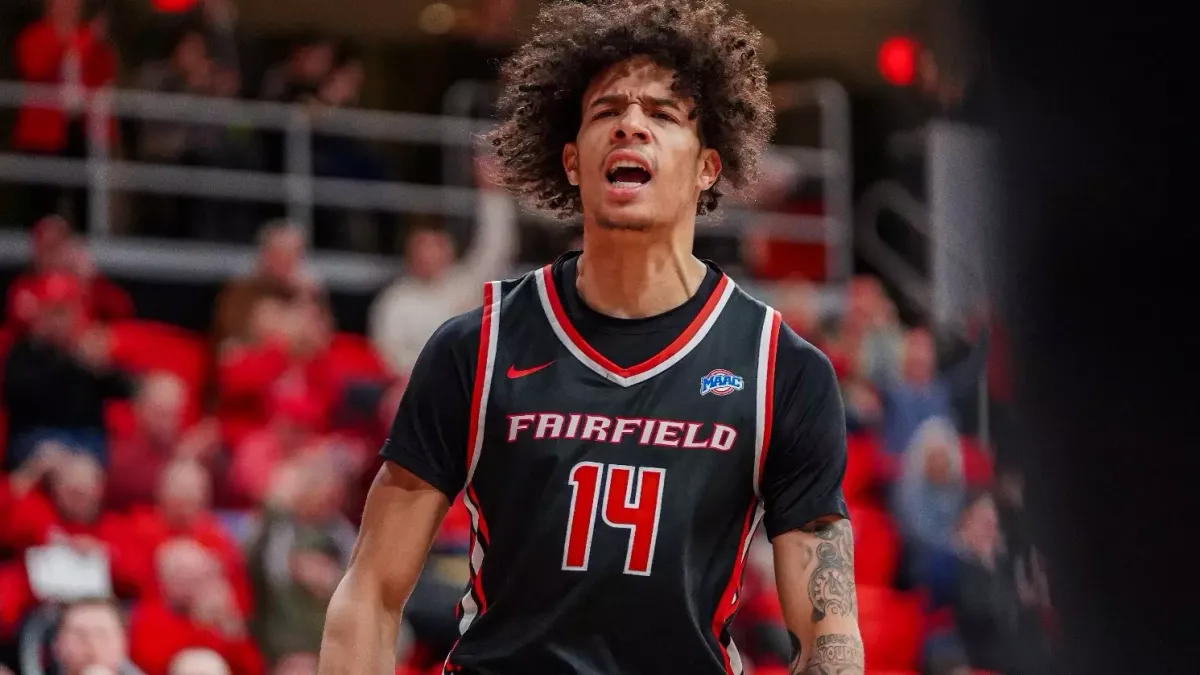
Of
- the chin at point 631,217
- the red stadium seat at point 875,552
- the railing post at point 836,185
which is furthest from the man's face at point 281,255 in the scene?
the chin at point 631,217

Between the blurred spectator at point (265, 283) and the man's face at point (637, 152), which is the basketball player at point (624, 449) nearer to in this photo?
the man's face at point (637, 152)

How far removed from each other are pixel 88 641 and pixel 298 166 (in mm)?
4092

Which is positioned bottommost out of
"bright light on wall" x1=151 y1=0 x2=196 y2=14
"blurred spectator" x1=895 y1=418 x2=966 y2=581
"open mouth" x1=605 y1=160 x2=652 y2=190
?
"blurred spectator" x1=895 y1=418 x2=966 y2=581

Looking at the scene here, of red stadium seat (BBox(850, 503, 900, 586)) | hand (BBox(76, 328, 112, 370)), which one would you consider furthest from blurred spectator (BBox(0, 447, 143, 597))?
red stadium seat (BBox(850, 503, 900, 586))

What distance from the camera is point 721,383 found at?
347 centimetres

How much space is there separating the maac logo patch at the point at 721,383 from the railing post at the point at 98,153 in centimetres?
670

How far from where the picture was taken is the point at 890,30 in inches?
536

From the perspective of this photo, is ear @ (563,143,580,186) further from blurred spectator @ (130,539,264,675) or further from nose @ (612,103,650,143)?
blurred spectator @ (130,539,264,675)

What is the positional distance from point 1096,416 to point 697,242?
8746mm

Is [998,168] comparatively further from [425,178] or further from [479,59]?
[425,178]

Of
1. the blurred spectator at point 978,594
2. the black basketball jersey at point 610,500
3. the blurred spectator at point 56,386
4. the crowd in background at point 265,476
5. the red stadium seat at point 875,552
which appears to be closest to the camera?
the black basketball jersey at point 610,500

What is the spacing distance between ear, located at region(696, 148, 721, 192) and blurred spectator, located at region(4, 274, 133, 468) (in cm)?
477

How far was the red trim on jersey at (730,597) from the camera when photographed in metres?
3.43

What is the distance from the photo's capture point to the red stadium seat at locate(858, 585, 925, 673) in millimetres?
8391
